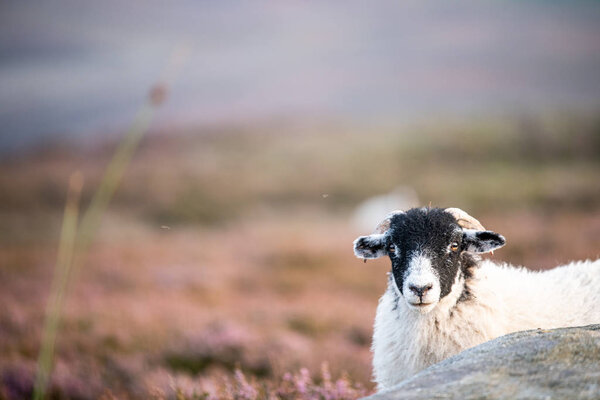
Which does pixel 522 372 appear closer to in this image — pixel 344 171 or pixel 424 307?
pixel 424 307

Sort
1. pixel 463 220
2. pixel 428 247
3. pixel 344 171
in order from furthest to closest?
pixel 344 171 < pixel 463 220 < pixel 428 247

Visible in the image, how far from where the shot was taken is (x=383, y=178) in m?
51.8

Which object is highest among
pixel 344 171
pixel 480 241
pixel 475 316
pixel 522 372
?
pixel 344 171

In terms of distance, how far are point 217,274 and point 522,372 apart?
44.4ft

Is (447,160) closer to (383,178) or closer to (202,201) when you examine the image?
(383,178)

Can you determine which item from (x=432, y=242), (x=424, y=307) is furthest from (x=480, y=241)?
(x=424, y=307)

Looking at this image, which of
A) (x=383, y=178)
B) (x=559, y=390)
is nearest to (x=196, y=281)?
(x=559, y=390)

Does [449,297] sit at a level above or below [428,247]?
below

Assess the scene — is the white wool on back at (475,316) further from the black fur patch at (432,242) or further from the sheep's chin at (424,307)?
the sheep's chin at (424,307)

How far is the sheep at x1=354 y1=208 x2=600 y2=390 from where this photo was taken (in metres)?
4.48

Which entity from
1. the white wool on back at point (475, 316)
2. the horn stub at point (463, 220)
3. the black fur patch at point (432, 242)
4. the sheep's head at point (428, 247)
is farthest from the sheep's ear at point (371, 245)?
the horn stub at point (463, 220)

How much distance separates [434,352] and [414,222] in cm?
119

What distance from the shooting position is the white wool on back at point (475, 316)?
4508mm

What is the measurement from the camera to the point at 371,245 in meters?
4.97
